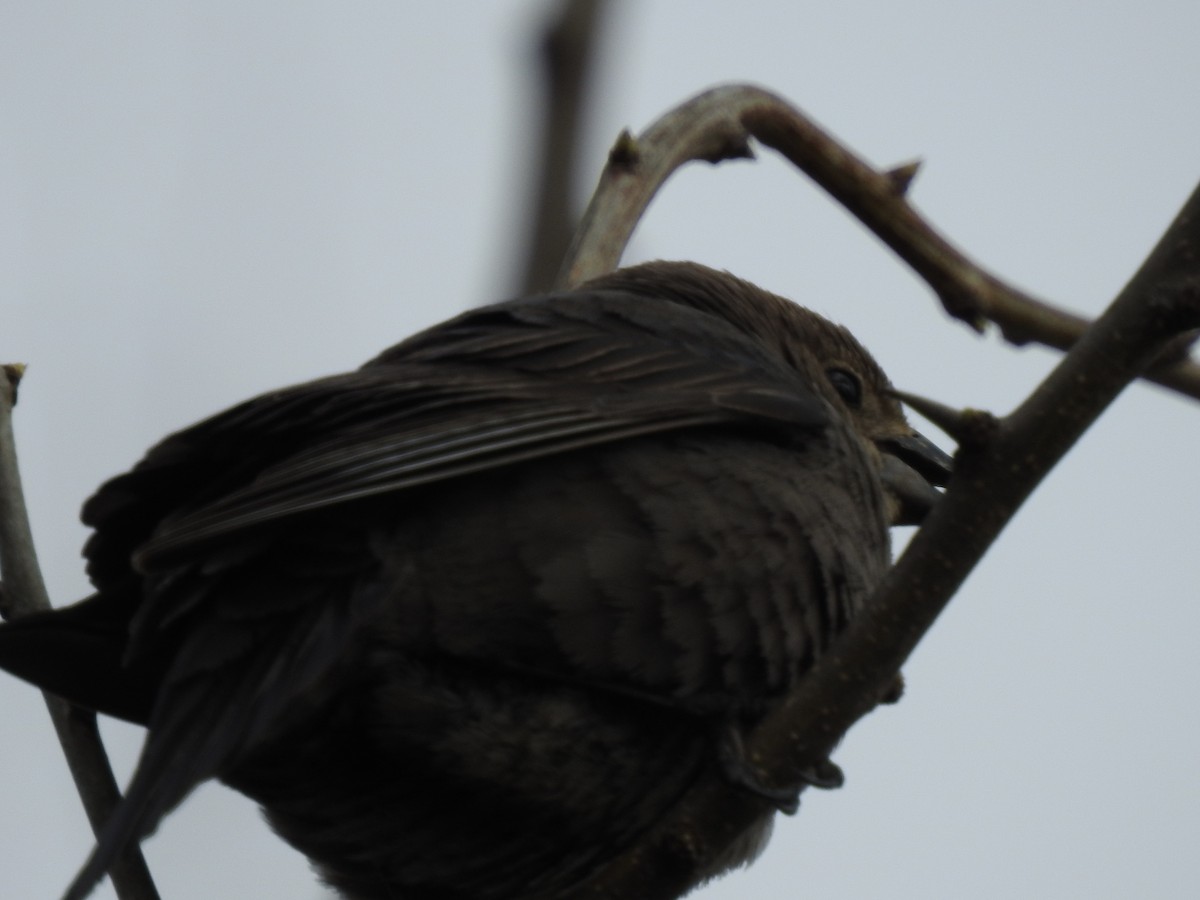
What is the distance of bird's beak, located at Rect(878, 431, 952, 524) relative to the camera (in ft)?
13.2

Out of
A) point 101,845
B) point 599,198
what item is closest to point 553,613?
point 101,845

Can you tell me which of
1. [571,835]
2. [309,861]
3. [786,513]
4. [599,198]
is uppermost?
[599,198]

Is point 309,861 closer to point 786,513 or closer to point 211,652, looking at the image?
point 211,652

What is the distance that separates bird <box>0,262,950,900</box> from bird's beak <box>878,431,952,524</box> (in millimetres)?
727

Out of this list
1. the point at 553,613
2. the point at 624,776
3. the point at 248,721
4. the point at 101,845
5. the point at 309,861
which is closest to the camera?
the point at 101,845

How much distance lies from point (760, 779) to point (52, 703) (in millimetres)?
1380

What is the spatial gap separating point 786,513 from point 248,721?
3.84 feet

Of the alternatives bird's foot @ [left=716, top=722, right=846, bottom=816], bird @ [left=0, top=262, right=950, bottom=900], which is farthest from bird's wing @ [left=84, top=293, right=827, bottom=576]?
bird's foot @ [left=716, top=722, right=846, bottom=816]

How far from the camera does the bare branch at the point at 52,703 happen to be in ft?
8.99

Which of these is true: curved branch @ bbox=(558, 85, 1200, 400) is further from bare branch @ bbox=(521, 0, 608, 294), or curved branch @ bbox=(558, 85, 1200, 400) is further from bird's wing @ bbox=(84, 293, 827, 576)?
bird's wing @ bbox=(84, 293, 827, 576)

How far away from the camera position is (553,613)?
2.82m

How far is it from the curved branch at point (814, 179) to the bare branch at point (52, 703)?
1640mm

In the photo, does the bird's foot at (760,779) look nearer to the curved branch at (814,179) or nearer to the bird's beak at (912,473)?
the bird's beak at (912,473)

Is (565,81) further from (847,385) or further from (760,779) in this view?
(760,779)
